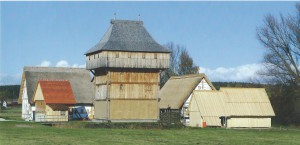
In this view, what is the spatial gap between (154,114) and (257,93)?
1139cm

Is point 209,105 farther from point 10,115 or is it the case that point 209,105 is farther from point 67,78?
point 10,115

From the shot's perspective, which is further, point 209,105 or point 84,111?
point 84,111

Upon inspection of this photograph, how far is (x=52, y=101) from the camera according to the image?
6662cm

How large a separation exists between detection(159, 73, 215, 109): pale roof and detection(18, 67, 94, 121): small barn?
1043 cm

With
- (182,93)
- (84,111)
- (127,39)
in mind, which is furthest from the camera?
(84,111)

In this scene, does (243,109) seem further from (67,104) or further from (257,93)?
(67,104)

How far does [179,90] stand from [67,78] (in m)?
18.0

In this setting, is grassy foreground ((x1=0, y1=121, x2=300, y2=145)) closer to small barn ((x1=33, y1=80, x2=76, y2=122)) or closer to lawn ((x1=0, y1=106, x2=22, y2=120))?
small barn ((x1=33, y1=80, x2=76, y2=122))

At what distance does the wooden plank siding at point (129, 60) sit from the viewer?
193 ft

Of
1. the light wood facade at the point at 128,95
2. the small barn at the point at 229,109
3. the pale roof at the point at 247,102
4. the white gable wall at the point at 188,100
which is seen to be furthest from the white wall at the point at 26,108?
the pale roof at the point at 247,102

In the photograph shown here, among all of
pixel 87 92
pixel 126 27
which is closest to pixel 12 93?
pixel 87 92

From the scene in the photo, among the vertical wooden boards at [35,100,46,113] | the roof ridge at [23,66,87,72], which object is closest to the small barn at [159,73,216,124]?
the vertical wooden boards at [35,100,46,113]

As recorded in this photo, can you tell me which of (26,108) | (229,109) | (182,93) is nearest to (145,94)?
(182,93)

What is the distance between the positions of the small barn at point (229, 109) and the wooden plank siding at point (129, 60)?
5.82 m
